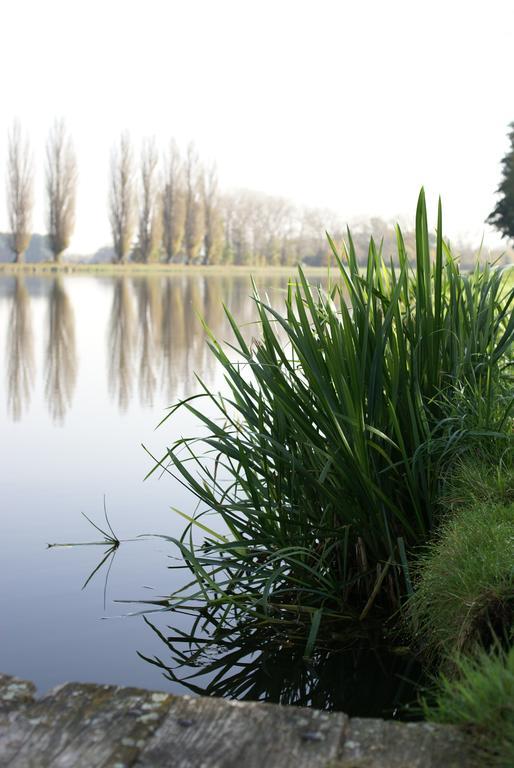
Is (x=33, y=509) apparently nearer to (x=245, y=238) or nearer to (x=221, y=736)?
(x=221, y=736)

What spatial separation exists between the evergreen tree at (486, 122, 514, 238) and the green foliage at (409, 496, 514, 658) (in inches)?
1126

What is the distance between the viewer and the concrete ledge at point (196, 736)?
1.48m

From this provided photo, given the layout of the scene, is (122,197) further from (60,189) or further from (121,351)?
(121,351)

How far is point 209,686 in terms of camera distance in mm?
2725

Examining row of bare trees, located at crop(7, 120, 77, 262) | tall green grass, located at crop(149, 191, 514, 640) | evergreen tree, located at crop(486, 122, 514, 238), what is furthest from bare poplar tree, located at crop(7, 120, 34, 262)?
tall green grass, located at crop(149, 191, 514, 640)

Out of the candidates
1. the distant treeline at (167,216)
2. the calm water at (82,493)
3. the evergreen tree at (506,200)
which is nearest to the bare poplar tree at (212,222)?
the distant treeline at (167,216)

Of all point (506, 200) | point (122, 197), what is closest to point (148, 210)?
point (122, 197)

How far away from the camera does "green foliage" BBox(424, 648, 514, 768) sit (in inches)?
56.9

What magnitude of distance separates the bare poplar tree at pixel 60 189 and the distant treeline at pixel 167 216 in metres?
0.05

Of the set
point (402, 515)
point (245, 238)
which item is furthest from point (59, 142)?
point (402, 515)

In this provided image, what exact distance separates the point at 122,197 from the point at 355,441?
166ft

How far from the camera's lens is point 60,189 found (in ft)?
157

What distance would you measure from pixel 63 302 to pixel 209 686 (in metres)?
19.0

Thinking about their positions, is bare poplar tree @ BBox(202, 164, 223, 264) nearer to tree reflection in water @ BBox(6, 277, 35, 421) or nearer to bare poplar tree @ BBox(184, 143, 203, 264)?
bare poplar tree @ BBox(184, 143, 203, 264)
